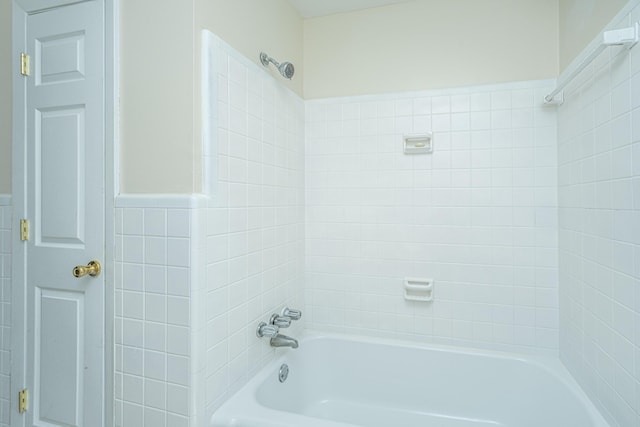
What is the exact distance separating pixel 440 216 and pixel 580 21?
1090 millimetres

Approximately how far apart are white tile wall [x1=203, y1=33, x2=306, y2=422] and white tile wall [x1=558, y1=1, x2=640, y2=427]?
1422 millimetres

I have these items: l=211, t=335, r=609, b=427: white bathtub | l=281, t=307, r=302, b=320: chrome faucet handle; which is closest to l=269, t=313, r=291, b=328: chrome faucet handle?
l=281, t=307, r=302, b=320: chrome faucet handle

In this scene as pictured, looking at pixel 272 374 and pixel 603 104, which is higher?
pixel 603 104

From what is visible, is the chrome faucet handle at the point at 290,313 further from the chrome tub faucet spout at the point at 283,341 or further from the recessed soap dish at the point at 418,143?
the recessed soap dish at the point at 418,143

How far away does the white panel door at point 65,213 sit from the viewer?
1374mm

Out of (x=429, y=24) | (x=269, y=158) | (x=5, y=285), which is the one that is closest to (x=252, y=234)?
(x=269, y=158)

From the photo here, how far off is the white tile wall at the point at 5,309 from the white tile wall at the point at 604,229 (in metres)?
2.46

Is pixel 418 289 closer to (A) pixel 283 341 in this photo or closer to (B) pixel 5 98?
(A) pixel 283 341

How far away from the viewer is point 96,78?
1363 mm

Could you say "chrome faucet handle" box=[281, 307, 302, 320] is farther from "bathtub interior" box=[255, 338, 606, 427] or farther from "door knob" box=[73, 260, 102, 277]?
"door knob" box=[73, 260, 102, 277]

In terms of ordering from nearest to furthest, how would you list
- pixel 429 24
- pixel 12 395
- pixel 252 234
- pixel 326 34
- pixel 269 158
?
1. pixel 12 395
2. pixel 252 234
3. pixel 269 158
4. pixel 429 24
5. pixel 326 34

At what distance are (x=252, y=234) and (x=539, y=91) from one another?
1681mm

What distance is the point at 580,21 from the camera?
1534mm

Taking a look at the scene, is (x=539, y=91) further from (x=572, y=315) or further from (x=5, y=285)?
(x=5, y=285)
